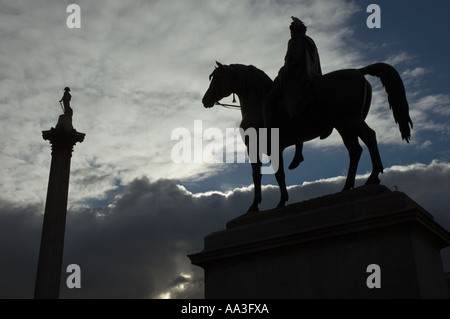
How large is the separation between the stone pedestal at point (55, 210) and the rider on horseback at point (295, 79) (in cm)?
2713

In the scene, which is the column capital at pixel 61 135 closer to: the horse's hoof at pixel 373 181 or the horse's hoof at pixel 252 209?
the horse's hoof at pixel 252 209

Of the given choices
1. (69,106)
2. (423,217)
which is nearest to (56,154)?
(69,106)

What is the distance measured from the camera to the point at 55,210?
35.2 meters

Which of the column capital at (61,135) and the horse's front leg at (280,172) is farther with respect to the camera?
the column capital at (61,135)

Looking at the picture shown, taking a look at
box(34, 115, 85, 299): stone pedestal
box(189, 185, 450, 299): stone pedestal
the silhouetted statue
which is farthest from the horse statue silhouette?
the silhouetted statue

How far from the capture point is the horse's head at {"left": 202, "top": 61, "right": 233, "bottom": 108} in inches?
448

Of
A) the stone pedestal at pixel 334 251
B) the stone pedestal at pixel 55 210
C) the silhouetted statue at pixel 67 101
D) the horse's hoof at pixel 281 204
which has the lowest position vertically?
the stone pedestal at pixel 334 251

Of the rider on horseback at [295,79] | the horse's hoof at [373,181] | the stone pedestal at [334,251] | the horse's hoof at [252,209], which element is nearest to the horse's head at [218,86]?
the rider on horseback at [295,79]

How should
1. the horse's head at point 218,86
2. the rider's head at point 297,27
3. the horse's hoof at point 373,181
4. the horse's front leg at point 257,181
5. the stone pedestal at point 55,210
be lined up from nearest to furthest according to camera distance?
the horse's hoof at point 373,181, the horse's front leg at point 257,181, the rider's head at point 297,27, the horse's head at point 218,86, the stone pedestal at point 55,210

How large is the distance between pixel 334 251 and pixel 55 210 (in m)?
30.1

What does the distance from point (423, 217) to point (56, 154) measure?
32222 millimetres

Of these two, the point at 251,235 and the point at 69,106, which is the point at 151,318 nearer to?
the point at 251,235

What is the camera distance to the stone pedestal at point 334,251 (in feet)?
25.4

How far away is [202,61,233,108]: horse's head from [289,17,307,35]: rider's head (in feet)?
5.31
